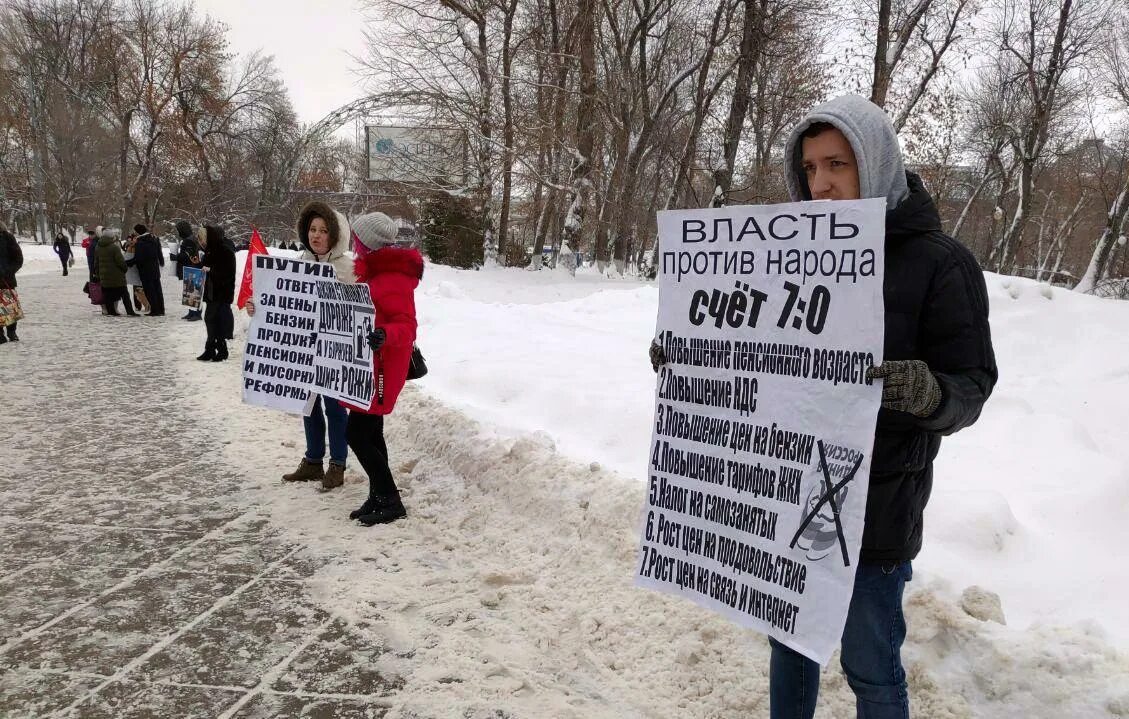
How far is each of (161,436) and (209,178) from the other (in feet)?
130

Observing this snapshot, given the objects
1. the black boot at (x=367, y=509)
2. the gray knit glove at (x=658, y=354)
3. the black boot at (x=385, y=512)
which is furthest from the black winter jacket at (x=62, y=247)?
the gray knit glove at (x=658, y=354)

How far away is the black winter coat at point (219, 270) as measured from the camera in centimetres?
929

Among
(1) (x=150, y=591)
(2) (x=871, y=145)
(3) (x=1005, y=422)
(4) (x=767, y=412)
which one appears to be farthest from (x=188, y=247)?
(2) (x=871, y=145)

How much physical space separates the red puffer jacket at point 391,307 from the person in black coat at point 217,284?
20.0ft

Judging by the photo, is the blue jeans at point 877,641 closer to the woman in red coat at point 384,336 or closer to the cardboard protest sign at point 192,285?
the woman in red coat at point 384,336

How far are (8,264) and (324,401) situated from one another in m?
8.48

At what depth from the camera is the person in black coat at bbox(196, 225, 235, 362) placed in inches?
366

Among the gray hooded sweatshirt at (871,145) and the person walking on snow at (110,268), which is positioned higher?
the gray hooded sweatshirt at (871,145)

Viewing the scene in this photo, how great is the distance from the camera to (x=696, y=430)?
228 cm

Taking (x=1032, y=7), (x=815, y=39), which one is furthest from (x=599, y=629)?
(x=1032, y=7)

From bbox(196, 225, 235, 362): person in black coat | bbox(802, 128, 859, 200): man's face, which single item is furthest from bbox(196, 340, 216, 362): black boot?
bbox(802, 128, 859, 200): man's face

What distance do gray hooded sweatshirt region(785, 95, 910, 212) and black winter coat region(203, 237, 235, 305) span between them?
30.0 ft

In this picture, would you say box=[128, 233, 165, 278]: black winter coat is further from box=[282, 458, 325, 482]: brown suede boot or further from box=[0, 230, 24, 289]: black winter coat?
box=[282, 458, 325, 482]: brown suede boot

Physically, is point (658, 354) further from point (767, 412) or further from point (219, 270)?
point (219, 270)
